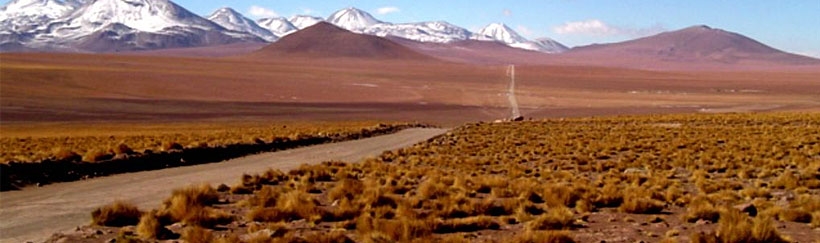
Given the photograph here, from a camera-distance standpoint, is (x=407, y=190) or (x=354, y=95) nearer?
(x=407, y=190)

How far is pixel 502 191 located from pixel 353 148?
1693 centimetres

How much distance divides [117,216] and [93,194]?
13.8 feet

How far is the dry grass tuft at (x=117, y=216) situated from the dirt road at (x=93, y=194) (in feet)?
1.15

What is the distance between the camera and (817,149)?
25062 millimetres

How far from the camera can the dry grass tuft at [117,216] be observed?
34.8 ft

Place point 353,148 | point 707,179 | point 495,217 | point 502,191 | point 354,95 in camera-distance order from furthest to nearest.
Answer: point 354,95 → point 353,148 → point 707,179 → point 502,191 → point 495,217

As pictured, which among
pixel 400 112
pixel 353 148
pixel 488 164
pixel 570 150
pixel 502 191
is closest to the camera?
pixel 502 191

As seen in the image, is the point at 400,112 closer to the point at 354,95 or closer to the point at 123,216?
the point at 354,95

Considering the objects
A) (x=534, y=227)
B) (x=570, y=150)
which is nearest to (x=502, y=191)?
(x=534, y=227)

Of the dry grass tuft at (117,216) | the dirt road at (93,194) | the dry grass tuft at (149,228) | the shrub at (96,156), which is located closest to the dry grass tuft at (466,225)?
the dry grass tuft at (149,228)

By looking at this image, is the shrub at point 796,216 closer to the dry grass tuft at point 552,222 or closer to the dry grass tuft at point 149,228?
the dry grass tuft at point 552,222

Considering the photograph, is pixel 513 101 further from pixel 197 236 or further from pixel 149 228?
pixel 197 236

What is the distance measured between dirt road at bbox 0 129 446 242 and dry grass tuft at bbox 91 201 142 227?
35 centimetres

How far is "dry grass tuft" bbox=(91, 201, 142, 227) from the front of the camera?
10.6 metres
